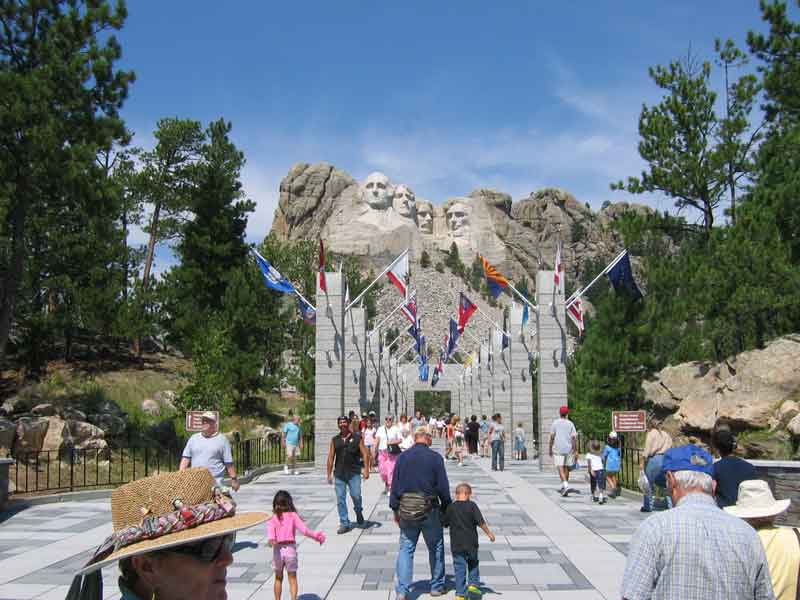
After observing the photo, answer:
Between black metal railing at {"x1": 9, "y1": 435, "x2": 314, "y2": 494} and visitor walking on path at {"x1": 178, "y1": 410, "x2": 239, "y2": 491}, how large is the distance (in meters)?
6.46

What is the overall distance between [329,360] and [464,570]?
18901 mm

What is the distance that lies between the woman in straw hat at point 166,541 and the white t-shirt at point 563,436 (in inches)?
619

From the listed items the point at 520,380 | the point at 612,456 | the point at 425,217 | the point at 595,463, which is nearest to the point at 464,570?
the point at 595,463

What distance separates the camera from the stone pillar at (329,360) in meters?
26.5

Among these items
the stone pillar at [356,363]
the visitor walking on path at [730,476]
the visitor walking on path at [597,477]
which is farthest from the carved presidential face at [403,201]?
the visitor walking on path at [730,476]

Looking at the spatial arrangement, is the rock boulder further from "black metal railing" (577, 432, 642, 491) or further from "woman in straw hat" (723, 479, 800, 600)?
"woman in straw hat" (723, 479, 800, 600)

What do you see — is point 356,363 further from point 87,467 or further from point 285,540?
point 285,540

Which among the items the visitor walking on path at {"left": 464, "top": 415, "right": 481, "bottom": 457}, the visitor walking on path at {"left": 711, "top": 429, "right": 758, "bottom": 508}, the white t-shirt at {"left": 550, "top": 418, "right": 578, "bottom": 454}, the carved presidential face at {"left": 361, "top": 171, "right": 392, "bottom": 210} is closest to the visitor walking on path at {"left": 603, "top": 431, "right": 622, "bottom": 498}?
the white t-shirt at {"left": 550, "top": 418, "right": 578, "bottom": 454}

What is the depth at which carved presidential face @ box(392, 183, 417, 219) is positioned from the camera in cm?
13862

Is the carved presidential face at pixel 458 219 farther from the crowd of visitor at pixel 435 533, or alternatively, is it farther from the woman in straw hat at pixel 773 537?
the woman in straw hat at pixel 773 537

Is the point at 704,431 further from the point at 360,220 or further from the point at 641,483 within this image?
the point at 360,220

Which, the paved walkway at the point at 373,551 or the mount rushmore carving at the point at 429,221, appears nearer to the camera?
the paved walkway at the point at 373,551

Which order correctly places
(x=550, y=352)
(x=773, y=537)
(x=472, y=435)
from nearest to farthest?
(x=773, y=537)
(x=550, y=352)
(x=472, y=435)

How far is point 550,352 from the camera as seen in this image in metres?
26.9
